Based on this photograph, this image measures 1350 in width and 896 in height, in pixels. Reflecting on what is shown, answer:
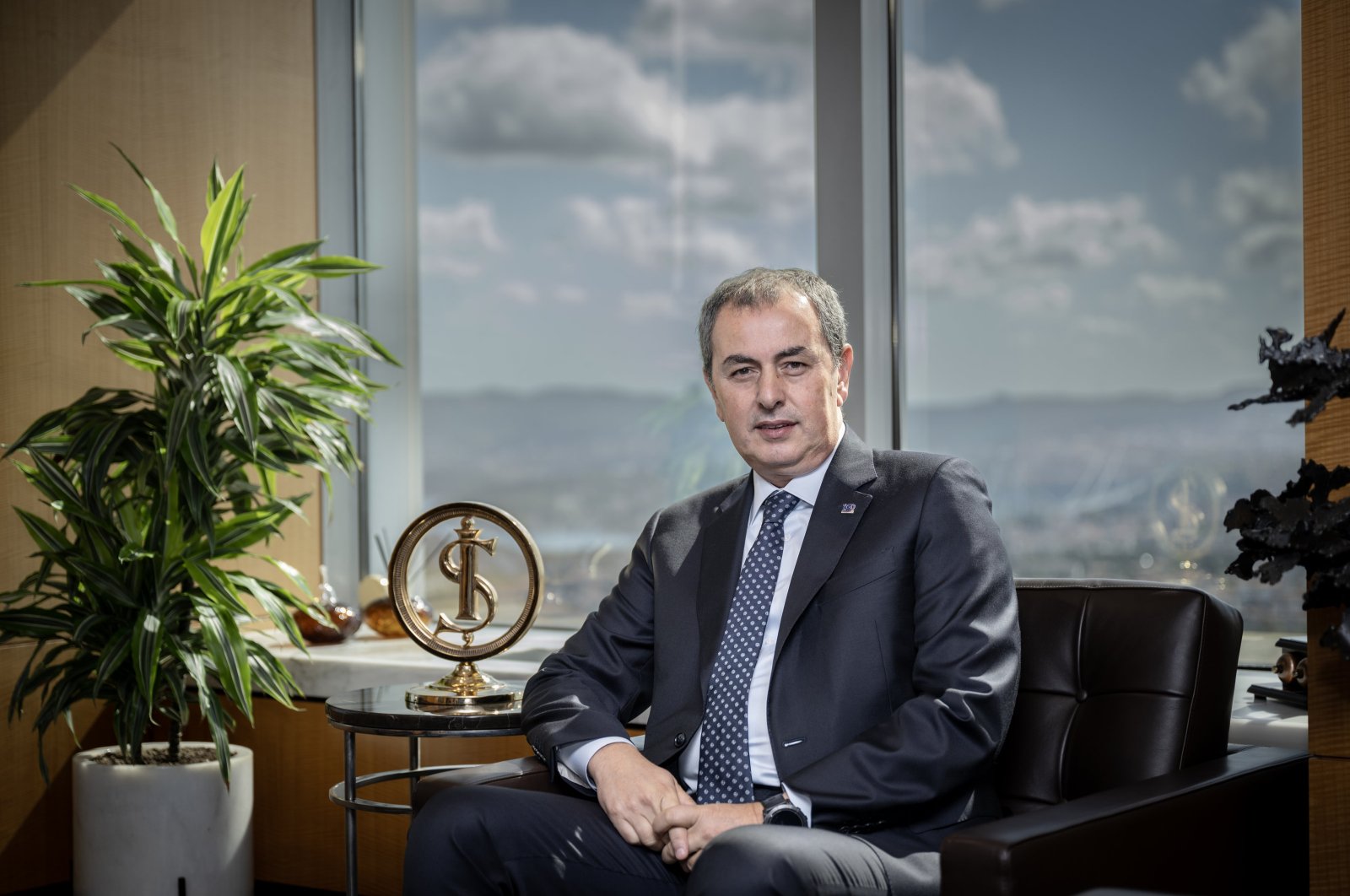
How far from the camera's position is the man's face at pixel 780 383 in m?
2.20

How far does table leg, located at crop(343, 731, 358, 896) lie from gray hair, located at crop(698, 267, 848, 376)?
1149 millimetres

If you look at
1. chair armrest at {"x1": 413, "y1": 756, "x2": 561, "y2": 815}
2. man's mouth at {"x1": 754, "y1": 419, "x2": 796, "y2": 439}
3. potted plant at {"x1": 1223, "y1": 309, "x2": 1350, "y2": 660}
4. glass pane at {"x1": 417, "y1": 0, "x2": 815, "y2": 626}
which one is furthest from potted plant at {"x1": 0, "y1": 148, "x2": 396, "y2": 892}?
potted plant at {"x1": 1223, "y1": 309, "x2": 1350, "y2": 660}

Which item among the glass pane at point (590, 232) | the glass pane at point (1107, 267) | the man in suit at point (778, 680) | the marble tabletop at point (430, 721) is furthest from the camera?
the glass pane at point (590, 232)

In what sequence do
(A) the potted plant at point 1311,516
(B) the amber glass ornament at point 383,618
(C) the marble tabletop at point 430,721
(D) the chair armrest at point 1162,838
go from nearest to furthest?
(D) the chair armrest at point 1162,838 → (A) the potted plant at point 1311,516 → (C) the marble tabletop at point 430,721 → (B) the amber glass ornament at point 383,618

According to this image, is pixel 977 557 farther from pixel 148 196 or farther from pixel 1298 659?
pixel 148 196

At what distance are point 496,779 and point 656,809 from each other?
0.30 meters

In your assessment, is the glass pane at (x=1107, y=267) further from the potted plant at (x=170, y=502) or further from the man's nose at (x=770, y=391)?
the potted plant at (x=170, y=502)

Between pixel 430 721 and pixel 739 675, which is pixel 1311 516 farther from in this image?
pixel 430 721

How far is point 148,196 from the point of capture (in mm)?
3881

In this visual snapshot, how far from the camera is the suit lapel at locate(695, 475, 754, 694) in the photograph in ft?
7.18

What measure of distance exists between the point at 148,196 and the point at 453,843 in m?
2.61

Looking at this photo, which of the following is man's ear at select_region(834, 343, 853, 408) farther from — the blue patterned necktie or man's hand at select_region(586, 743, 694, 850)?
man's hand at select_region(586, 743, 694, 850)

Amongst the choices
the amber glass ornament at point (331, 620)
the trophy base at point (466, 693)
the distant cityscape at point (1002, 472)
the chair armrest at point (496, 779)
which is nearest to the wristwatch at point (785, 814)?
the chair armrest at point (496, 779)

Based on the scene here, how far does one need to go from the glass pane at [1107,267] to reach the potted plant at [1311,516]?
4.33 feet
